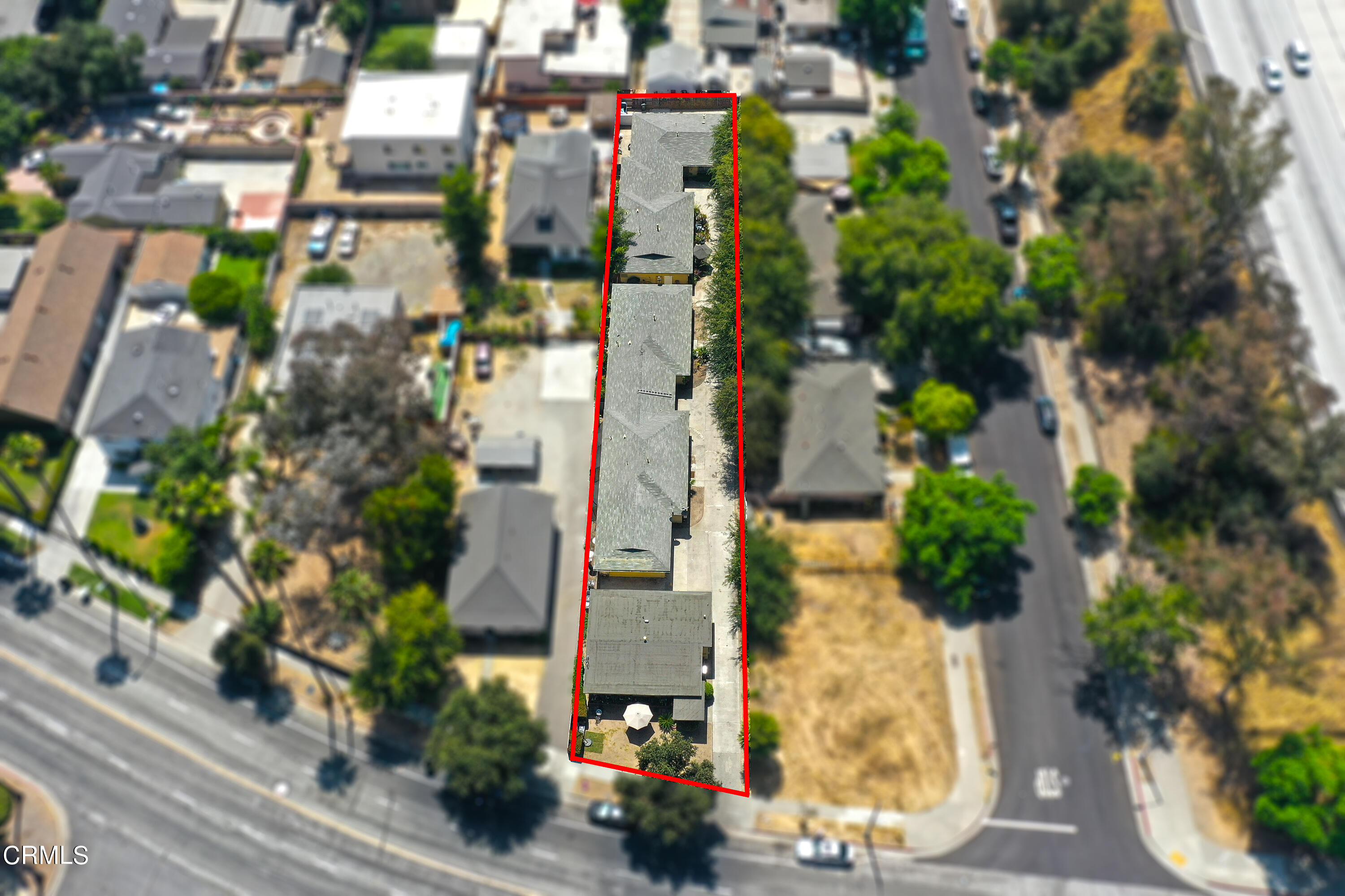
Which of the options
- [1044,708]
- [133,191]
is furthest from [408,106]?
[1044,708]

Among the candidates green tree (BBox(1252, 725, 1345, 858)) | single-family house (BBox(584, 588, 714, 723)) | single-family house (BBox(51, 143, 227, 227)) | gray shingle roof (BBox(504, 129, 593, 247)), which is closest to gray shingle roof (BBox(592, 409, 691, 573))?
single-family house (BBox(584, 588, 714, 723))

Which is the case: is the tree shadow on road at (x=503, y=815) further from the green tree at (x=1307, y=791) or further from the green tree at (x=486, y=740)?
the green tree at (x=1307, y=791)

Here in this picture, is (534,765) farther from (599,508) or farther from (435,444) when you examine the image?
(599,508)


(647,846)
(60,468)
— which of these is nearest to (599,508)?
(647,846)

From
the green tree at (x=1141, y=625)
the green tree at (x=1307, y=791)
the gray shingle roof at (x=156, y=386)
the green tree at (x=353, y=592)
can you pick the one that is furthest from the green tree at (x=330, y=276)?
the green tree at (x=1307, y=791)

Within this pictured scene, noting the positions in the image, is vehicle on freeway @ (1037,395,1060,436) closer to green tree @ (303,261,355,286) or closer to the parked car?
the parked car
